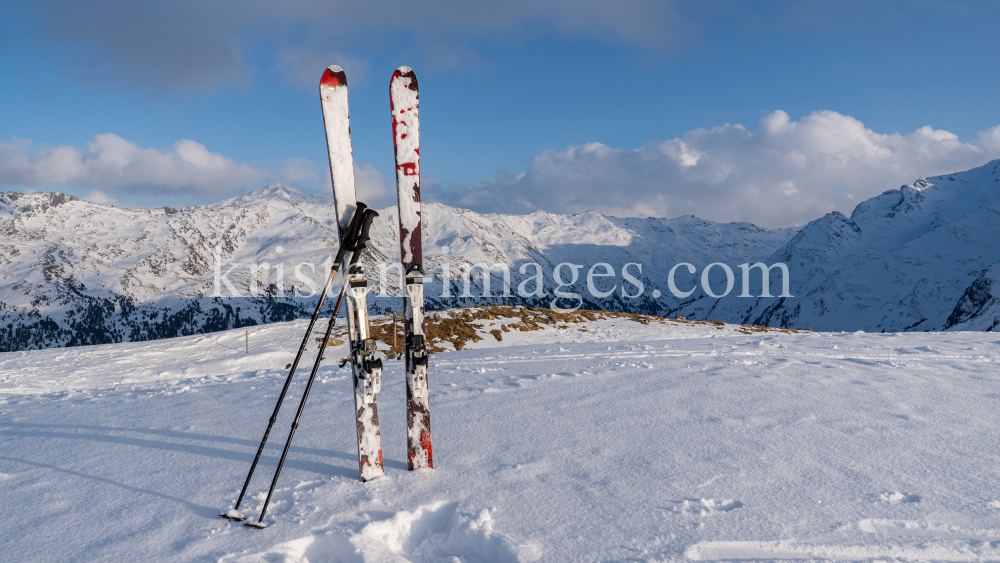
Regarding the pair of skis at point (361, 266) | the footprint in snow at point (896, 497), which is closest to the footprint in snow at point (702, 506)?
the footprint in snow at point (896, 497)

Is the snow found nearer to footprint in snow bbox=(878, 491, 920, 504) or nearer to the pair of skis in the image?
the pair of skis

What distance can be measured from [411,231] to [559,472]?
2716mm

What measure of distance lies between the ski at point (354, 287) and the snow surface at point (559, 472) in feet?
1.33

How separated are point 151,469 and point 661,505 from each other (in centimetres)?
505

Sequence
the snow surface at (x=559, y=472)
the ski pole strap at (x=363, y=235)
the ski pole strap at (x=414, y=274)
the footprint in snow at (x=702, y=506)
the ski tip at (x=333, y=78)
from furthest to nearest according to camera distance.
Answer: the ski pole strap at (x=414, y=274) < the ski tip at (x=333, y=78) < the ski pole strap at (x=363, y=235) < the footprint in snow at (x=702, y=506) < the snow surface at (x=559, y=472)

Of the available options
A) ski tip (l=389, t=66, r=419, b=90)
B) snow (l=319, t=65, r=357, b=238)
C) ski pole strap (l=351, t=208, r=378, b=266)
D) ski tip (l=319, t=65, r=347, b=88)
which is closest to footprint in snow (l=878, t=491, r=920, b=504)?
ski pole strap (l=351, t=208, r=378, b=266)

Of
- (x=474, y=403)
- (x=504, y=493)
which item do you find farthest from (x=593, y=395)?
(x=504, y=493)

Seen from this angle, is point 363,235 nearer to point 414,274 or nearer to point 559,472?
point 414,274

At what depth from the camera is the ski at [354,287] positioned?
447cm

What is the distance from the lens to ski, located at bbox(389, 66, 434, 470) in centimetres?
472

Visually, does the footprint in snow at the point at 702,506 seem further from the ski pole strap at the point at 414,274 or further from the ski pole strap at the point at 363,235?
the ski pole strap at the point at 363,235

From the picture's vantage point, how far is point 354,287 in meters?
4.52

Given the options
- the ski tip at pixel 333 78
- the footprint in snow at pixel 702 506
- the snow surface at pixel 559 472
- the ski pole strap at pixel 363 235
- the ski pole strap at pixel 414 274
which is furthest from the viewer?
the ski pole strap at pixel 414 274

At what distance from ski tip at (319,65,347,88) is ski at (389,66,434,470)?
1.52 ft
